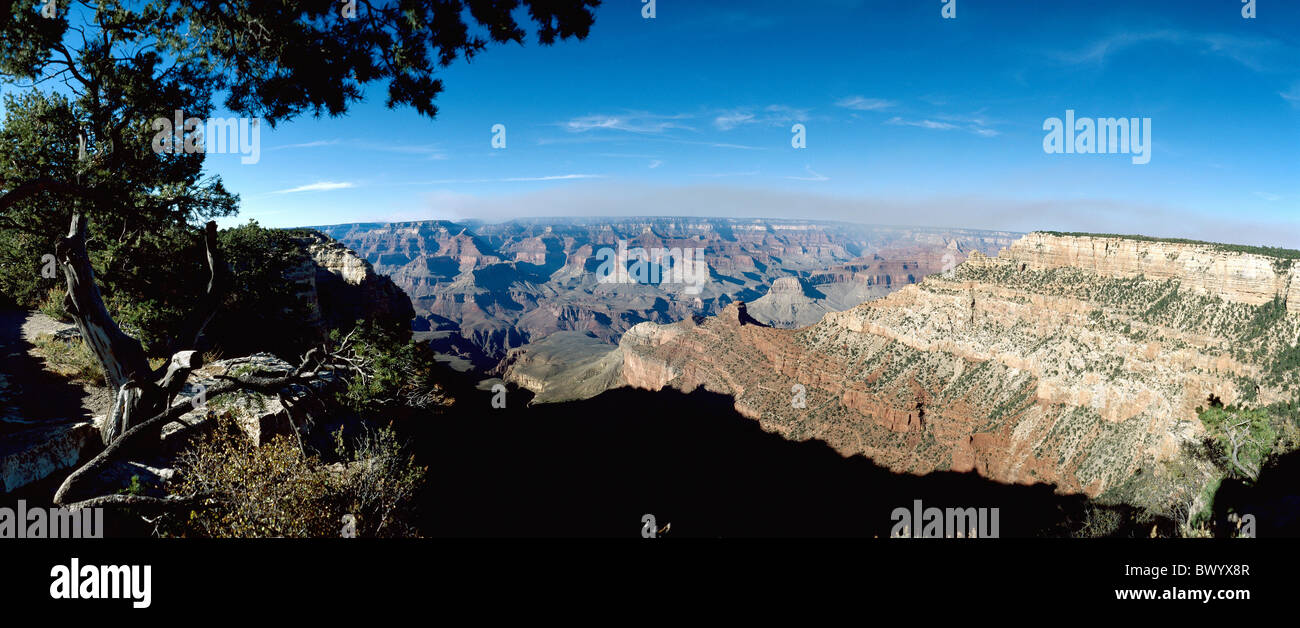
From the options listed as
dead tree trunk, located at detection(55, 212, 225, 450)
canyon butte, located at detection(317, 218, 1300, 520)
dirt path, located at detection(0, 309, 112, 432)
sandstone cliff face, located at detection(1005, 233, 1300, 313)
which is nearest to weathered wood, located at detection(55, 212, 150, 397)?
dead tree trunk, located at detection(55, 212, 225, 450)

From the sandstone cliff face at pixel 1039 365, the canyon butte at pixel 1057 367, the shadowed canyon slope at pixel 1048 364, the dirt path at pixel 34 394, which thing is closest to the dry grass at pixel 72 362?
the dirt path at pixel 34 394

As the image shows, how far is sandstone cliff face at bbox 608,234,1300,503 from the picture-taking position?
42.8 meters

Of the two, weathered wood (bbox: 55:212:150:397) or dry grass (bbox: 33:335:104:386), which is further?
dry grass (bbox: 33:335:104:386)

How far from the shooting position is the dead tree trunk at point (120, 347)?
6.64 meters

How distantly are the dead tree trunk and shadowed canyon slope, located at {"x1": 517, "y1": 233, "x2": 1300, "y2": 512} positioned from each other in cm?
5270

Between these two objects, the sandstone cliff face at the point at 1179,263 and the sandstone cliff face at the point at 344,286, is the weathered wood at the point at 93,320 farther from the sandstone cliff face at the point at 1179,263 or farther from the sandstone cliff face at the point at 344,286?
the sandstone cliff face at the point at 1179,263

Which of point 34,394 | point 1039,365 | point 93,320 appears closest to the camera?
point 93,320

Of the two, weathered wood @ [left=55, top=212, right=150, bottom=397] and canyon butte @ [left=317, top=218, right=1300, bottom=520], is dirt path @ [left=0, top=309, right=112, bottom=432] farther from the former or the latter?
canyon butte @ [left=317, top=218, right=1300, bottom=520]

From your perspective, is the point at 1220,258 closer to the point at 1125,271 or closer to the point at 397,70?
the point at 1125,271

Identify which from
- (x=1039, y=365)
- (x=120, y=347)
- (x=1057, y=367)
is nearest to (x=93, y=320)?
(x=120, y=347)

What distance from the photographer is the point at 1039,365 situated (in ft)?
179

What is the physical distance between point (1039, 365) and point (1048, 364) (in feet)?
2.99

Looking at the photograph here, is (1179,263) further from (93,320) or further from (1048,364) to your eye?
(93,320)

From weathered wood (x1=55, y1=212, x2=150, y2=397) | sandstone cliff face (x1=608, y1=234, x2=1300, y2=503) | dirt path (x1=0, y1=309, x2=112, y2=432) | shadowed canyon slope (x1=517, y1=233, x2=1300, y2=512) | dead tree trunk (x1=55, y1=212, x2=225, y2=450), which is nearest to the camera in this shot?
dead tree trunk (x1=55, y1=212, x2=225, y2=450)
